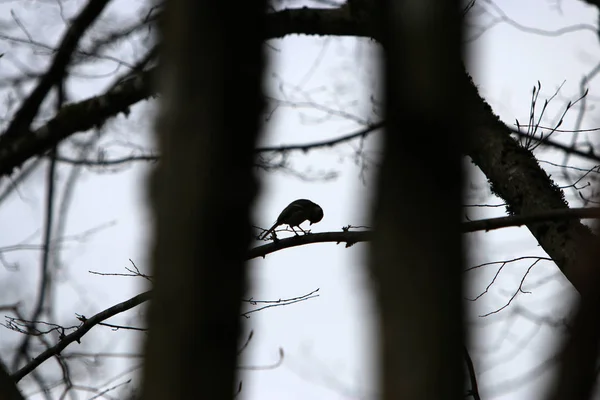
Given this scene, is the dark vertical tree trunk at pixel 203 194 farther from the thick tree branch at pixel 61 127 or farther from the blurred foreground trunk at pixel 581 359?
the thick tree branch at pixel 61 127

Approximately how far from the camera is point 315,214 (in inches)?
233

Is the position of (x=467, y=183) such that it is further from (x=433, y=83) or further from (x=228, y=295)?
(x=228, y=295)

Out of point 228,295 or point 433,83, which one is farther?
point 228,295

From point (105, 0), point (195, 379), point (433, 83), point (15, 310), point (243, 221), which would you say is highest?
point (105, 0)

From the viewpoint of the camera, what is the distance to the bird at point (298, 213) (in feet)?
18.6

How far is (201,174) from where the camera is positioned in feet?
5.88

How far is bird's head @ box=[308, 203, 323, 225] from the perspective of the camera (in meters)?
5.89

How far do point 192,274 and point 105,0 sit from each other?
549cm

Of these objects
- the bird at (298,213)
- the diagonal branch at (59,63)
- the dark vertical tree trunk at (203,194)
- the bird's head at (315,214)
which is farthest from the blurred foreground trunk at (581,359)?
the diagonal branch at (59,63)

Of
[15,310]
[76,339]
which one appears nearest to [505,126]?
[76,339]

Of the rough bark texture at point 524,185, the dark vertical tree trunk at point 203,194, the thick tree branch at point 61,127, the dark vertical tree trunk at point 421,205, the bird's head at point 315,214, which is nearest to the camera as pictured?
the dark vertical tree trunk at point 421,205

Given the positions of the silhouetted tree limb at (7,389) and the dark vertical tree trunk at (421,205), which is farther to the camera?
the silhouetted tree limb at (7,389)

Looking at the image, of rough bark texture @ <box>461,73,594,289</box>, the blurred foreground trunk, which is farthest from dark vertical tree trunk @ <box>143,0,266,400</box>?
rough bark texture @ <box>461,73,594,289</box>

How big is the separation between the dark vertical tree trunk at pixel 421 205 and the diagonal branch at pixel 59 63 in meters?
5.45
